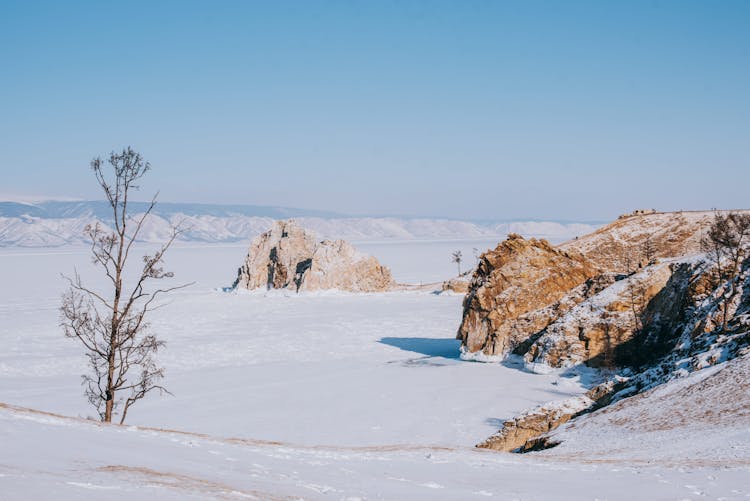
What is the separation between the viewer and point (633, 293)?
2939 cm

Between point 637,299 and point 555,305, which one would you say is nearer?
point 637,299

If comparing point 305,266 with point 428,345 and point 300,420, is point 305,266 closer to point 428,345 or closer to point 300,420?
point 428,345

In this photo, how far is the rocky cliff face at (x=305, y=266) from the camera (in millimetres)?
87000

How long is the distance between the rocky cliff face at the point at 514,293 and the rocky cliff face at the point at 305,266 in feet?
169

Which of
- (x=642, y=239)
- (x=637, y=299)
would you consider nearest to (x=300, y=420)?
(x=637, y=299)

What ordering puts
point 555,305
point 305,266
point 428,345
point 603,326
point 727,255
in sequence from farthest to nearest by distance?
point 305,266 < point 428,345 < point 555,305 < point 603,326 < point 727,255

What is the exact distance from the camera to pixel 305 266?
3602 inches

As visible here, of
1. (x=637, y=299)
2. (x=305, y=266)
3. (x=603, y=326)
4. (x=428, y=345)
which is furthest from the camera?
(x=305, y=266)

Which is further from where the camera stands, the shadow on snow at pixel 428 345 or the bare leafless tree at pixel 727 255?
the shadow on snow at pixel 428 345

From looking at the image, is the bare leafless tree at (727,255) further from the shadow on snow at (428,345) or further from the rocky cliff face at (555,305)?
the shadow on snow at (428,345)

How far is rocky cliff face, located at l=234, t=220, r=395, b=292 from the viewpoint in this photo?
3425 inches

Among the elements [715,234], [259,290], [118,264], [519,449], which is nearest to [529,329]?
[715,234]

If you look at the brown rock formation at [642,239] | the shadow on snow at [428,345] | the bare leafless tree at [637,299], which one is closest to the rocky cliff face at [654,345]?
the bare leafless tree at [637,299]

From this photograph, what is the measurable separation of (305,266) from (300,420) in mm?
69028
